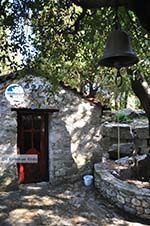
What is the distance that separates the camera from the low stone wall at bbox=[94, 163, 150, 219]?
8039 mm

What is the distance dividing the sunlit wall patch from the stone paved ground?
2.55 m

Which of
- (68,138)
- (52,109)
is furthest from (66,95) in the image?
(68,138)

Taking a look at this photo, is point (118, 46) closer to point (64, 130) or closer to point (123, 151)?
point (64, 130)

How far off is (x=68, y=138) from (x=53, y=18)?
6.09m

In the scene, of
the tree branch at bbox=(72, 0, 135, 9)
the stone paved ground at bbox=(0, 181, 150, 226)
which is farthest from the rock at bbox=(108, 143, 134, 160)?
the tree branch at bbox=(72, 0, 135, 9)

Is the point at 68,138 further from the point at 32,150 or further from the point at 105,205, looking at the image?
the point at 105,205

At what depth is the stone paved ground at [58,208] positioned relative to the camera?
7.68 m

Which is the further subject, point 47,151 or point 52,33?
point 47,151

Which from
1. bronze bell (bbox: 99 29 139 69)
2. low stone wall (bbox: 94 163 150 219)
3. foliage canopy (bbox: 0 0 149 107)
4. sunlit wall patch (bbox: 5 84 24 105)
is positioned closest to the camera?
bronze bell (bbox: 99 29 139 69)

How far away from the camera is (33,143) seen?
34.8ft

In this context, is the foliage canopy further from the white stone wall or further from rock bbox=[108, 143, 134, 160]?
rock bbox=[108, 143, 134, 160]

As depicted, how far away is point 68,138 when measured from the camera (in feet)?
35.5

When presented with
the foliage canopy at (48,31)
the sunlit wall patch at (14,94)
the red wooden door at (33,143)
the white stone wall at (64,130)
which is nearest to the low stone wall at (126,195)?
the white stone wall at (64,130)

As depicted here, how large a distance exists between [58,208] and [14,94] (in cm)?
348
